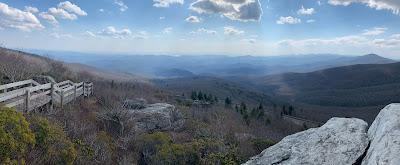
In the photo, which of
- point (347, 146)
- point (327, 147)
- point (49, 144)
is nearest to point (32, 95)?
point (49, 144)

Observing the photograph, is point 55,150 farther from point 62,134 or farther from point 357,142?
point 357,142

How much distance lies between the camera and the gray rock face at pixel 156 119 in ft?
48.7

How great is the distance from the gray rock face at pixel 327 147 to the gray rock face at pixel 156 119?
981cm

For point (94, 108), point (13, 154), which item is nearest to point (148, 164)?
point (13, 154)

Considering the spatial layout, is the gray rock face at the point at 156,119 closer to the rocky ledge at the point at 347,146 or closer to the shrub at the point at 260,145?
the shrub at the point at 260,145

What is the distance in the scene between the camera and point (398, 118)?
4.72 meters

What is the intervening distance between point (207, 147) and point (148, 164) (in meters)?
3.70

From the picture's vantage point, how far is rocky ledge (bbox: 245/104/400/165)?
4.04 metres

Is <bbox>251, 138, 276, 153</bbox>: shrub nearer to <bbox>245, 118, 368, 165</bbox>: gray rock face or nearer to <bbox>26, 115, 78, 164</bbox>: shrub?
<bbox>245, 118, 368, 165</bbox>: gray rock face

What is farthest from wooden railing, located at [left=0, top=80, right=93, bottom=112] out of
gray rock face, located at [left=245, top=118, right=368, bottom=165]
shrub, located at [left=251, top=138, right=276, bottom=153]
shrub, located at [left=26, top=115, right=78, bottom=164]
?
shrub, located at [left=251, top=138, right=276, bottom=153]

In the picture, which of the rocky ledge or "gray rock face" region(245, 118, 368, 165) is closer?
the rocky ledge

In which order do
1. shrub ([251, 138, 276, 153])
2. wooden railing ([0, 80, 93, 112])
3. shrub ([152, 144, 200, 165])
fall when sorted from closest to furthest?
wooden railing ([0, 80, 93, 112]) → shrub ([152, 144, 200, 165]) → shrub ([251, 138, 276, 153])

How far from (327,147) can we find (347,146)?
1.40ft

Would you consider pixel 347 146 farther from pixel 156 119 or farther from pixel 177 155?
pixel 156 119
